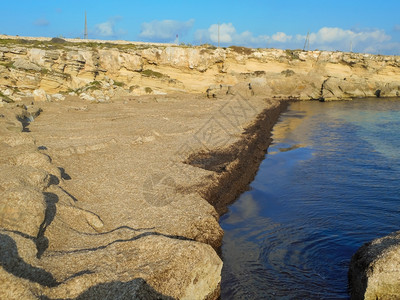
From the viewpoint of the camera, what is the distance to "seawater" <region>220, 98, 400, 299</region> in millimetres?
6668

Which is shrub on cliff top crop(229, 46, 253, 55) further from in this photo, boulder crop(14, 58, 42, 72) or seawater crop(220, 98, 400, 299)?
seawater crop(220, 98, 400, 299)

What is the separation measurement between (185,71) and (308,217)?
101ft

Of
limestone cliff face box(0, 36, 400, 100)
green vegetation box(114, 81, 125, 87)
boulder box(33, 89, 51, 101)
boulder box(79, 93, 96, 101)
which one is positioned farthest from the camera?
green vegetation box(114, 81, 125, 87)

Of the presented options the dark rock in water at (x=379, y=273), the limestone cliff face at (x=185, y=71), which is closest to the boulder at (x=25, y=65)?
the limestone cliff face at (x=185, y=71)

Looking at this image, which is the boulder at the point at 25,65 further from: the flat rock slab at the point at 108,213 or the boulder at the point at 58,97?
the flat rock slab at the point at 108,213

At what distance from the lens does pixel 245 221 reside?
9.31 meters

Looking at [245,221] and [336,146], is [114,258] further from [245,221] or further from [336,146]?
[336,146]

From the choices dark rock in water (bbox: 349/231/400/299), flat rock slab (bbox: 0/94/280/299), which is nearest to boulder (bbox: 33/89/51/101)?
flat rock slab (bbox: 0/94/280/299)

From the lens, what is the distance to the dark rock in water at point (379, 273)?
5.16 m

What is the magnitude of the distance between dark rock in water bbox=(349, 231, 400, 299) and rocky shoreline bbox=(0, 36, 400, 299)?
2345 mm

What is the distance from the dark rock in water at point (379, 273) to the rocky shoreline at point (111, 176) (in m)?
2.34

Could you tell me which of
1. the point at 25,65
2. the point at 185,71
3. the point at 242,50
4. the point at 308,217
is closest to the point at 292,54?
the point at 242,50

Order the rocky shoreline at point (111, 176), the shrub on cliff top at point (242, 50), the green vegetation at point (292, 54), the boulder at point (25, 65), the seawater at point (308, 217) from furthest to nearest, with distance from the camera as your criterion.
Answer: the green vegetation at point (292, 54)
the shrub on cliff top at point (242, 50)
the boulder at point (25, 65)
the seawater at point (308, 217)
the rocky shoreline at point (111, 176)

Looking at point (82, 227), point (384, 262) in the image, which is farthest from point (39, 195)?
point (384, 262)
